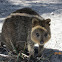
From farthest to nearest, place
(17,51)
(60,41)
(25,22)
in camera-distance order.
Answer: (60,41)
(17,51)
(25,22)

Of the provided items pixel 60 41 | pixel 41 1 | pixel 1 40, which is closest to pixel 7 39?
pixel 1 40

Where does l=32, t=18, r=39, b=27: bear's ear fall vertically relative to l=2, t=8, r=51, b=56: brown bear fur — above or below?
above

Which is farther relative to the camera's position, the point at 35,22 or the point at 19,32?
the point at 19,32

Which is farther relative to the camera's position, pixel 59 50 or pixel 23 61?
pixel 59 50

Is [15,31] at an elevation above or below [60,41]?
above

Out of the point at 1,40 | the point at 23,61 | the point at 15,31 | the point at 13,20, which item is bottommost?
the point at 23,61

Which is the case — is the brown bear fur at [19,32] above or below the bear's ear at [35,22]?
below

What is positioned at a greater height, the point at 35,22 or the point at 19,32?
the point at 35,22

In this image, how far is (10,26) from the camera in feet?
17.5

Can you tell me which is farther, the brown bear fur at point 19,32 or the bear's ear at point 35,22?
the brown bear fur at point 19,32

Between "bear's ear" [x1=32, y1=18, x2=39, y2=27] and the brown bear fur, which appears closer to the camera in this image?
"bear's ear" [x1=32, y1=18, x2=39, y2=27]

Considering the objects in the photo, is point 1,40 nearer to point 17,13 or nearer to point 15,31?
point 15,31

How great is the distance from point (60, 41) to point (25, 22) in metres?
2.04

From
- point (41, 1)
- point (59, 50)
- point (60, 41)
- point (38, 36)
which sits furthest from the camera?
point (41, 1)
